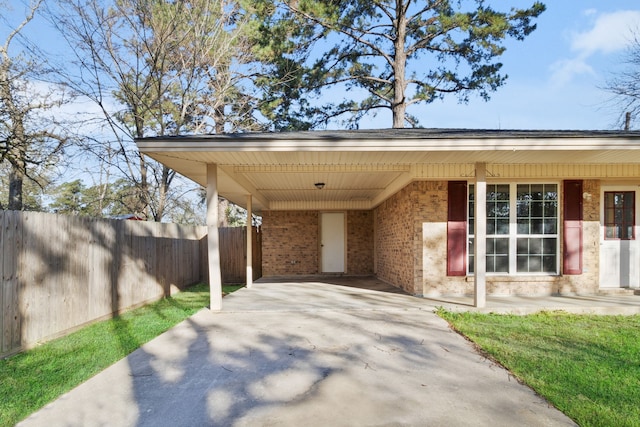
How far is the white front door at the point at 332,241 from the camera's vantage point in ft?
43.8

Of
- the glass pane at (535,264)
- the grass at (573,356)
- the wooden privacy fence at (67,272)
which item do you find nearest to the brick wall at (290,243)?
the wooden privacy fence at (67,272)

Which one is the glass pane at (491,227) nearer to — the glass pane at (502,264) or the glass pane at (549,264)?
the glass pane at (502,264)

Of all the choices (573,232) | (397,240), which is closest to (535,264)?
(573,232)

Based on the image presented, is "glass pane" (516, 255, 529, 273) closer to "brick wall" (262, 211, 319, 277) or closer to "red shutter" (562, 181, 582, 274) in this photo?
"red shutter" (562, 181, 582, 274)

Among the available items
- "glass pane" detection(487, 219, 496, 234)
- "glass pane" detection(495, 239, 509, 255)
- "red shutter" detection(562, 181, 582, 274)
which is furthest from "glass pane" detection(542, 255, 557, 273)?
"glass pane" detection(487, 219, 496, 234)

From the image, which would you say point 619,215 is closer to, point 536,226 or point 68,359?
point 536,226

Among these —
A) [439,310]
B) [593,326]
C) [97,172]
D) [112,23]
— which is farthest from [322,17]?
[593,326]

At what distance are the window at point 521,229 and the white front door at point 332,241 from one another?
6.45 m

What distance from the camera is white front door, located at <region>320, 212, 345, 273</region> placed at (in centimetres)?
1335

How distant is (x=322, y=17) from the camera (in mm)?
13102

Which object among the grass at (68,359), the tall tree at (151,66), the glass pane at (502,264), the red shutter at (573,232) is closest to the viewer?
the grass at (68,359)

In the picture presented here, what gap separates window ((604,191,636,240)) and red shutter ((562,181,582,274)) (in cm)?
73

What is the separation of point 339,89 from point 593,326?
1274 cm

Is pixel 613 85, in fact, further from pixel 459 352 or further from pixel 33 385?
pixel 33 385
